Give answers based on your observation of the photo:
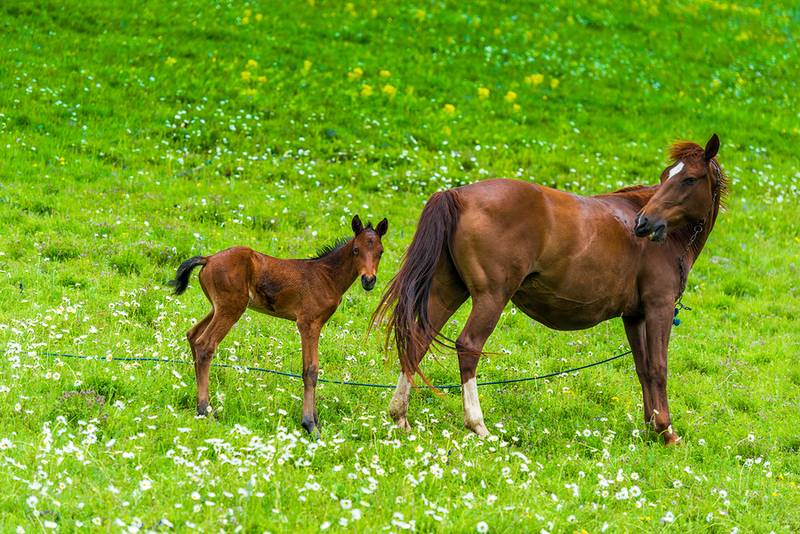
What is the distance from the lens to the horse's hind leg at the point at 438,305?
795cm

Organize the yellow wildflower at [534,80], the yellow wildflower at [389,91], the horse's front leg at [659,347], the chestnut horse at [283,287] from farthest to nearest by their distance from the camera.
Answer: the yellow wildflower at [534,80]
the yellow wildflower at [389,91]
the horse's front leg at [659,347]
the chestnut horse at [283,287]

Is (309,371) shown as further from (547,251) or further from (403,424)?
(547,251)

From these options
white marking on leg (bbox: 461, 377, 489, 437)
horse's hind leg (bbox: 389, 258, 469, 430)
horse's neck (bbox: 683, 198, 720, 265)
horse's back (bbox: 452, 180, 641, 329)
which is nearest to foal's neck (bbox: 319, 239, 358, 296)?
horse's hind leg (bbox: 389, 258, 469, 430)

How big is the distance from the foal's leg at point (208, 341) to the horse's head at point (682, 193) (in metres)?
3.70

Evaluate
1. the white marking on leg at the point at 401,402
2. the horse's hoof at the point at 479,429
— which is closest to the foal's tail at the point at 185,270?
the white marking on leg at the point at 401,402

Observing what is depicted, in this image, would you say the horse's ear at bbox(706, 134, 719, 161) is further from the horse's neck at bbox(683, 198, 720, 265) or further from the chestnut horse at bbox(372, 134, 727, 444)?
the horse's neck at bbox(683, 198, 720, 265)

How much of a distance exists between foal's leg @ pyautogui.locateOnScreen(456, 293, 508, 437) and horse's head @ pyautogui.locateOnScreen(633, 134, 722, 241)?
5.25ft

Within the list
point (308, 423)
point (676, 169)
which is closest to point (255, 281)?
point (308, 423)

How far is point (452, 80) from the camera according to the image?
2044cm

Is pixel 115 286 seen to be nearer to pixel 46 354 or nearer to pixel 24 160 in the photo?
pixel 46 354

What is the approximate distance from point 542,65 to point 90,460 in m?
18.0

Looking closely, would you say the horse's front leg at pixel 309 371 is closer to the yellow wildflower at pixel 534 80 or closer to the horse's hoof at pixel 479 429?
the horse's hoof at pixel 479 429

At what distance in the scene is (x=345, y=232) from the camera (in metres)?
13.6

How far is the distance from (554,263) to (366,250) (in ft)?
5.81
